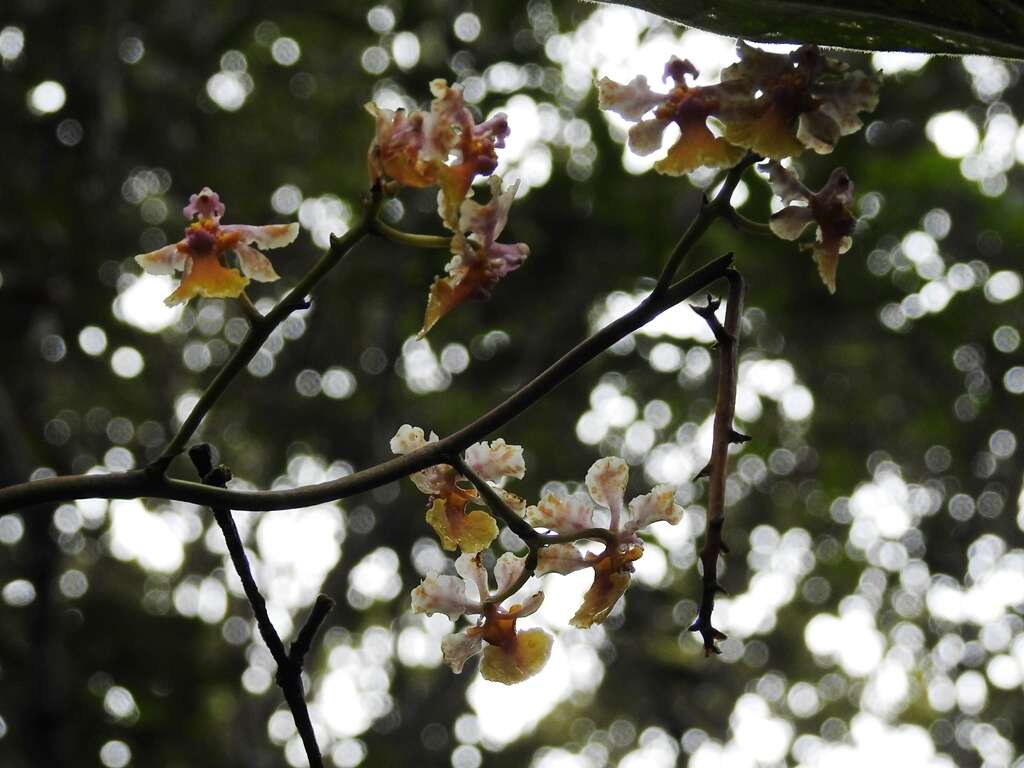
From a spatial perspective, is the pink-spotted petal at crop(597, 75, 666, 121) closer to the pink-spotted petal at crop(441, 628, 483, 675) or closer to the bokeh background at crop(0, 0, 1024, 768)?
the pink-spotted petal at crop(441, 628, 483, 675)

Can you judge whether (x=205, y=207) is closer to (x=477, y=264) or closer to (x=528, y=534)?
(x=477, y=264)

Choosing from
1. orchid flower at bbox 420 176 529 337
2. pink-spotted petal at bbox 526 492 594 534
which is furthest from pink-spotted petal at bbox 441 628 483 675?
orchid flower at bbox 420 176 529 337

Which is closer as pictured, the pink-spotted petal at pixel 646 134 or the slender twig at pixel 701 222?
the slender twig at pixel 701 222

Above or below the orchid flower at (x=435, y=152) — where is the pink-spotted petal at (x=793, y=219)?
below

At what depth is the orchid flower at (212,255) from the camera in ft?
2.60

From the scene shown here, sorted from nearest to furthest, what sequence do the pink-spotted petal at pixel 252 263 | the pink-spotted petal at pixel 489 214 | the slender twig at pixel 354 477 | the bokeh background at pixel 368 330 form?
1. the slender twig at pixel 354 477
2. the pink-spotted petal at pixel 489 214
3. the pink-spotted petal at pixel 252 263
4. the bokeh background at pixel 368 330

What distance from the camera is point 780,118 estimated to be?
71 cm

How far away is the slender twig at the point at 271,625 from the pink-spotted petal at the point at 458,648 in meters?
0.09

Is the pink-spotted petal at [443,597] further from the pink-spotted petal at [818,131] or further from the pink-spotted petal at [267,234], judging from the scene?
the pink-spotted petal at [818,131]

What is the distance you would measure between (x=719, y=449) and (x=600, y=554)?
5.7 inches

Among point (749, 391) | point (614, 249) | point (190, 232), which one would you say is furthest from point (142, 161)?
point (190, 232)

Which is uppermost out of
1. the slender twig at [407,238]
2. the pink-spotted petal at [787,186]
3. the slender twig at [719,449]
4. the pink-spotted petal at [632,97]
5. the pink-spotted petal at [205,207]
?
the pink-spotted petal at [205,207]

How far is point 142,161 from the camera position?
14.4ft

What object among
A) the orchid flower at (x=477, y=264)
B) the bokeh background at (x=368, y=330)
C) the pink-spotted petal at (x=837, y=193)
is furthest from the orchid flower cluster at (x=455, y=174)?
the bokeh background at (x=368, y=330)
